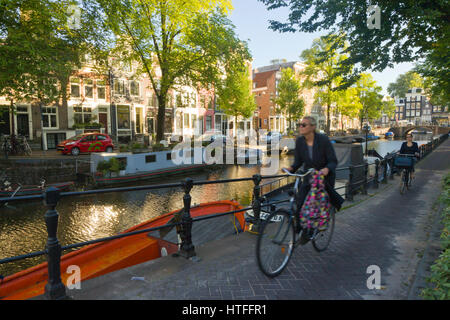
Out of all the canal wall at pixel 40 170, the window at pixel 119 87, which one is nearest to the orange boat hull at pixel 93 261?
the canal wall at pixel 40 170

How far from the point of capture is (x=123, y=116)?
3097 centimetres

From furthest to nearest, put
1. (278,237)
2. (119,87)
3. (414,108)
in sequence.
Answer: (414,108) < (119,87) < (278,237)

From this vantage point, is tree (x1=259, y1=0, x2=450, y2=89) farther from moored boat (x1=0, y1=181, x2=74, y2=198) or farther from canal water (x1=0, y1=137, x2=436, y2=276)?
moored boat (x1=0, y1=181, x2=74, y2=198)

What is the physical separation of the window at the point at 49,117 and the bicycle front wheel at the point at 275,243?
27.1 meters

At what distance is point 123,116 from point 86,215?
20.7m

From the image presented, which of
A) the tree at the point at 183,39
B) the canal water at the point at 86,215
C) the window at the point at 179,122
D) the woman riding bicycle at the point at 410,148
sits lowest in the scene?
the canal water at the point at 86,215

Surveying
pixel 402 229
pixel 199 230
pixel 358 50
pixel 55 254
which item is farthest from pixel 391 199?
pixel 55 254

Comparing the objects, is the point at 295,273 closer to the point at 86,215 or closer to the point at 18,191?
the point at 86,215

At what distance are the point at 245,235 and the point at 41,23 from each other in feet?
45.6

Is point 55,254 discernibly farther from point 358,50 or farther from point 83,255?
point 358,50

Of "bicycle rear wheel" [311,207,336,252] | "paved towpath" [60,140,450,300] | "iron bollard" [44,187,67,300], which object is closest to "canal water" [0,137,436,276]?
"iron bollard" [44,187,67,300]

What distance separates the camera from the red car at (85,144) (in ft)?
67.7

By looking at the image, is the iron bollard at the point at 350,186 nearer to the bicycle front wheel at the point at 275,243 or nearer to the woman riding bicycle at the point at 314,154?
the woman riding bicycle at the point at 314,154

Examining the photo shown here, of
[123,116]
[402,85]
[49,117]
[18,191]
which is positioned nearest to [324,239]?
[18,191]
